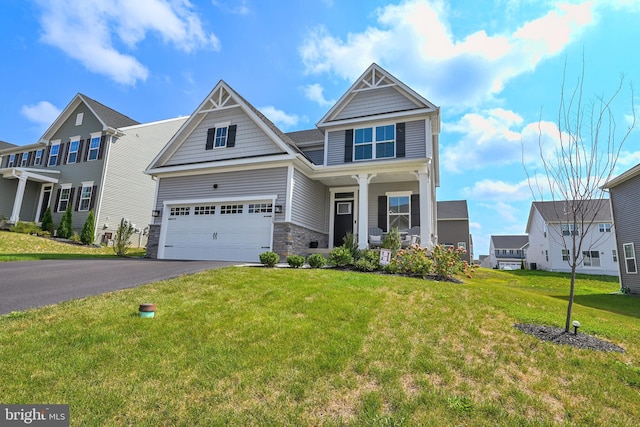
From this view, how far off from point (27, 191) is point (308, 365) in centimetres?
2643

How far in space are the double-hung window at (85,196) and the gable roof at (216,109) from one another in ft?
24.6

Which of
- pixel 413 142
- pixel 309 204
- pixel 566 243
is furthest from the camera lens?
pixel 566 243

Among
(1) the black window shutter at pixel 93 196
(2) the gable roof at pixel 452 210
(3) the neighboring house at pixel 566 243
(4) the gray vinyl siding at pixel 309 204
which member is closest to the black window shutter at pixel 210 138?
(4) the gray vinyl siding at pixel 309 204

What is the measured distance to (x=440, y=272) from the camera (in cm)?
944

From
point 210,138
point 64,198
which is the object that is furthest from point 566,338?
point 64,198

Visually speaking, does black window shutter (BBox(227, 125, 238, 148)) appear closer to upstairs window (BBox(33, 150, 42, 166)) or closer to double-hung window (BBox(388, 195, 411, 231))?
double-hung window (BBox(388, 195, 411, 231))

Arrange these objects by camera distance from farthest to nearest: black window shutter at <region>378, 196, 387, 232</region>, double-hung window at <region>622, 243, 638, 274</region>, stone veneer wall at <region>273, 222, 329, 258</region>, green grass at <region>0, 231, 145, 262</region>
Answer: green grass at <region>0, 231, 145, 262</region>, black window shutter at <region>378, 196, 387, 232</region>, double-hung window at <region>622, 243, 638, 274</region>, stone veneer wall at <region>273, 222, 329, 258</region>

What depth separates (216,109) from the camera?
14484 mm

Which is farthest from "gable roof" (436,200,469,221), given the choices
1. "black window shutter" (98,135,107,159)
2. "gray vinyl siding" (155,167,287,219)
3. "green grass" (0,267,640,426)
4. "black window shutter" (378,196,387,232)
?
"black window shutter" (98,135,107,159)

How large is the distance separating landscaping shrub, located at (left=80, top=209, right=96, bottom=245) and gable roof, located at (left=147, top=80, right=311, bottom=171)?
21.2 feet

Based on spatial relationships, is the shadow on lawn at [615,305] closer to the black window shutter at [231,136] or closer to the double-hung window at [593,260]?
the black window shutter at [231,136]

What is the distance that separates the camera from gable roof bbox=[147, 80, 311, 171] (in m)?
13.7

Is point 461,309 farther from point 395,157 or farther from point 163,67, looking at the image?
point 163,67

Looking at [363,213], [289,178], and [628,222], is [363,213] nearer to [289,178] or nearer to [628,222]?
[289,178]
